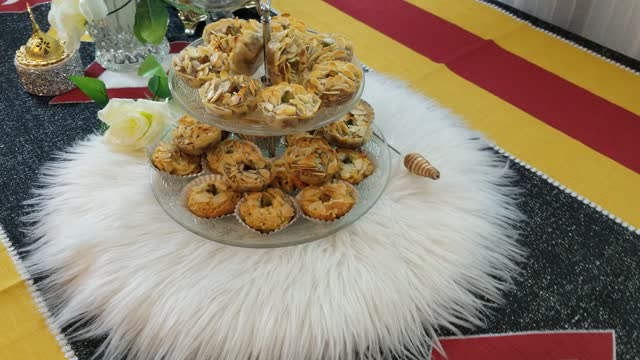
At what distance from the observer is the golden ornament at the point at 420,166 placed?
831 millimetres

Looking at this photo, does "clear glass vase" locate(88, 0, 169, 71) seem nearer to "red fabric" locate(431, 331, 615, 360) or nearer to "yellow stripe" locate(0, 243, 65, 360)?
"yellow stripe" locate(0, 243, 65, 360)

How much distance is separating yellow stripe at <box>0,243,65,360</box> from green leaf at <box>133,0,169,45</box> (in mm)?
462

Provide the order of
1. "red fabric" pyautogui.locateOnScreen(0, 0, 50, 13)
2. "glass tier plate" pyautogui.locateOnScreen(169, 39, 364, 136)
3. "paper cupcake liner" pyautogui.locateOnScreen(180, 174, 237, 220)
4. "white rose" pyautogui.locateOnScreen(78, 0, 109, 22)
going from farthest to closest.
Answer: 1. "red fabric" pyautogui.locateOnScreen(0, 0, 50, 13)
2. "white rose" pyautogui.locateOnScreen(78, 0, 109, 22)
3. "paper cupcake liner" pyautogui.locateOnScreen(180, 174, 237, 220)
4. "glass tier plate" pyautogui.locateOnScreen(169, 39, 364, 136)

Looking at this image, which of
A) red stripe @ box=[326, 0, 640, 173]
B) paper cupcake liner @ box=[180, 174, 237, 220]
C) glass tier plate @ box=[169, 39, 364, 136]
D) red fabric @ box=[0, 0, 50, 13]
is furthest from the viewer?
red fabric @ box=[0, 0, 50, 13]

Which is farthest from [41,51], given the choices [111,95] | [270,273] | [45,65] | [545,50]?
[545,50]

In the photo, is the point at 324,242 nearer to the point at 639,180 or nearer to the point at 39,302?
the point at 39,302

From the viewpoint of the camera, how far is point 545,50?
4.15ft

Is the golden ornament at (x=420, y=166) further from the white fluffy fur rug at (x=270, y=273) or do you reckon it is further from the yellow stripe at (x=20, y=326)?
the yellow stripe at (x=20, y=326)

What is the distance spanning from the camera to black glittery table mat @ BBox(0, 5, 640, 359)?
0.78m

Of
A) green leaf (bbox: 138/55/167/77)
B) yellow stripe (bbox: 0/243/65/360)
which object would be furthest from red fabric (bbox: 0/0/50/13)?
yellow stripe (bbox: 0/243/65/360)

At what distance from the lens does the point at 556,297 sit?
808 mm

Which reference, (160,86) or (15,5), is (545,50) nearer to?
(160,86)

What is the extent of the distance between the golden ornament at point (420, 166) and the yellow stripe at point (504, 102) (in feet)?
0.87

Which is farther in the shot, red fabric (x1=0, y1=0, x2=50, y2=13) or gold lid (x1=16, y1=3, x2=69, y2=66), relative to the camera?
red fabric (x1=0, y1=0, x2=50, y2=13)
